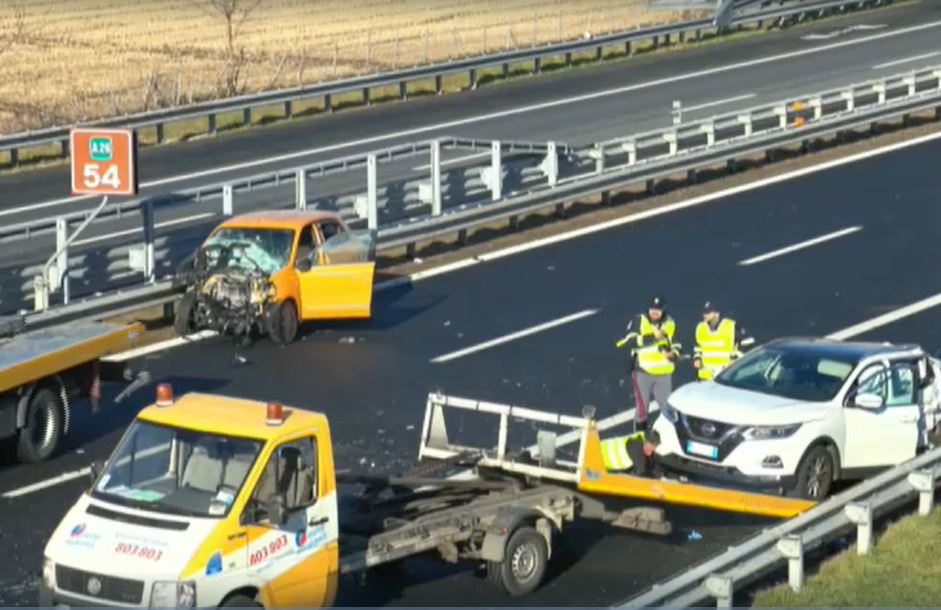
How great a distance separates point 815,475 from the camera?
1847 centimetres

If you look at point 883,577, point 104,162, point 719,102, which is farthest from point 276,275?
point 719,102

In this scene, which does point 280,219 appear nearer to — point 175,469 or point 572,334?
point 572,334

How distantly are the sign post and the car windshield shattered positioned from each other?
4.66 ft

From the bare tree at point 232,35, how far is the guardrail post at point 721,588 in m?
31.9

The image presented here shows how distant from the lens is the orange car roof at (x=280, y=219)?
25.5 metres

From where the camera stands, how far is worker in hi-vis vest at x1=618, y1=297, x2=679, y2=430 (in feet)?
66.8

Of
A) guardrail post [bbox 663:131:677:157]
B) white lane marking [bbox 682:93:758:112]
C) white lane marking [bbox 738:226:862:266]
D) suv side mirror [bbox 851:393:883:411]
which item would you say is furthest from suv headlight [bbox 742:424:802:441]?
white lane marking [bbox 682:93:758:112]

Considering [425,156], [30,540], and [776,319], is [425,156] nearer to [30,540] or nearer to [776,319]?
[776,319]

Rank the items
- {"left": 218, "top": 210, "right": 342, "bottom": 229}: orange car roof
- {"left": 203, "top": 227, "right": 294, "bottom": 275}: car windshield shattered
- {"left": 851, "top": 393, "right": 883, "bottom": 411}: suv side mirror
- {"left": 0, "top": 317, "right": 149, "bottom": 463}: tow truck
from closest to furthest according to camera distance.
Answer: {"left": 851, "top": 393, "right": 883, "bottom": 411}: suv side mirror, {"left": 0, "top": 317, "right": 149, "bottom": 463}: tow truck, {"left": 203, "top": 227, "right": 294, "bottom": 275}: car windshield shattered, {"left": 218, "top": 210, "right": 342, "bottom": 229}: orange car roof

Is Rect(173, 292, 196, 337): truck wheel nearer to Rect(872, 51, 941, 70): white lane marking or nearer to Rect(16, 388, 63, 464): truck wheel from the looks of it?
Rect(16, 388, 63, 464): truck wheel

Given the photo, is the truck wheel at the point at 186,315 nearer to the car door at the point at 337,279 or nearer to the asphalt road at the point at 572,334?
the asphalt road at the point at 572,334

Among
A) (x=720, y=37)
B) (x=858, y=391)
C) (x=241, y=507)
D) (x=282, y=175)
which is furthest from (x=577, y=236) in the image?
(x=720, y=37)

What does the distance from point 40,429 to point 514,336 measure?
24.0 feet

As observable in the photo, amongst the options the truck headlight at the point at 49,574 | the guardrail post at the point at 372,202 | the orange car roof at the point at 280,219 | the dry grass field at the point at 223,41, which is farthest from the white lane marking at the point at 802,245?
the dry grass field at the point at 223,41
